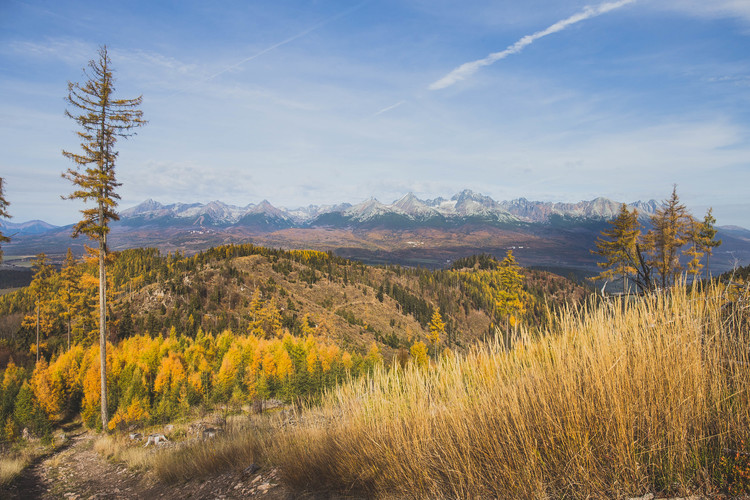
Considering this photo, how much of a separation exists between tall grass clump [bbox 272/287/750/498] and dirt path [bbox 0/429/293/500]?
1.85 metres

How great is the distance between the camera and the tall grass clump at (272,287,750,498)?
87.7 inches

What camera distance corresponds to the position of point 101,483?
10531 mm

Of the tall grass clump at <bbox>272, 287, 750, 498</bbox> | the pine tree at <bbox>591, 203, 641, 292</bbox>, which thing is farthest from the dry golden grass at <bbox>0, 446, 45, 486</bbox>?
the pine tree at <bbox>591, 203, 641, 292</bbox>

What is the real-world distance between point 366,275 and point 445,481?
12138cm

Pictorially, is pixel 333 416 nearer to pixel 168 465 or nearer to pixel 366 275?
pixel 168 465

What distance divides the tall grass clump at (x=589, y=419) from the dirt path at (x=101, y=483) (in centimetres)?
185

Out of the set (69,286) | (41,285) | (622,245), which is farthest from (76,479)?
(622,245)

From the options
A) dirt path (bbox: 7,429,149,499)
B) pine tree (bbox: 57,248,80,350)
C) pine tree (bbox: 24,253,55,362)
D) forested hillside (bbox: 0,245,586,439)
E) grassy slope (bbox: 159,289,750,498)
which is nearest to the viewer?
grassy slope (bbox: 159,289,750,498)

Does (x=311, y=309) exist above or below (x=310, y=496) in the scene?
below

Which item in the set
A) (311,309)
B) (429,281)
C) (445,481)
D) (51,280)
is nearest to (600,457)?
(445,481)

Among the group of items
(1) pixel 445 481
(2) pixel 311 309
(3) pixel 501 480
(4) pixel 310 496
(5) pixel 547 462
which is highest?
(5) pixel 547 462

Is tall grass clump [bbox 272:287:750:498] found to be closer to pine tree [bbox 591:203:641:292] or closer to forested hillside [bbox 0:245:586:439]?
forested hillside [bbox 0:245:586:439]

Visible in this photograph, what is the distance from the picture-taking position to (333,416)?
5.30 m

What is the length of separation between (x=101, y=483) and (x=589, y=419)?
1429 cm
